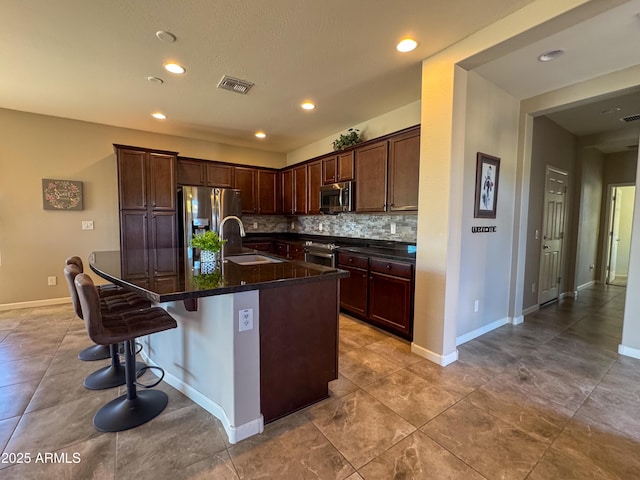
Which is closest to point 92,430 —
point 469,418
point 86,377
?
point 86,377

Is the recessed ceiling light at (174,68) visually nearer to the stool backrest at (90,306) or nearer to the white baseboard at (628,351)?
the stool backrest at (90,306)

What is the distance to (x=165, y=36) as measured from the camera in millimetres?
2223

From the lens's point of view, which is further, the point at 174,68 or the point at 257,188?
the point at 257,188

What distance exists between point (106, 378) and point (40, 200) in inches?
133

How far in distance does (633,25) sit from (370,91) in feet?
6.75

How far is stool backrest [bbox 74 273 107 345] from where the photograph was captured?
1.51 metres

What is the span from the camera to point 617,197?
6078mm

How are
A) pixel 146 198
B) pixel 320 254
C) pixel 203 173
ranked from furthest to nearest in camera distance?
pixel 203 173
pixel 146 198
pixel 320 254

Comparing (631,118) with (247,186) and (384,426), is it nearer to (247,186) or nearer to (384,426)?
(384,426)

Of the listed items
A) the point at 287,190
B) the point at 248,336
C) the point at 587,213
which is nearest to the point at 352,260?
the point at 248,336

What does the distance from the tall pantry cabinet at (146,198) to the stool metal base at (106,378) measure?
1.92m

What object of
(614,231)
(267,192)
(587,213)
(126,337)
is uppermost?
(267,192)

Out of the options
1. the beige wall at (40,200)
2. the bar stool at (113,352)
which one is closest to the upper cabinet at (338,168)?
the bar stool at (113,352)

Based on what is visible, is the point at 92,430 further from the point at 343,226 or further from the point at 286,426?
the point at 343,226
